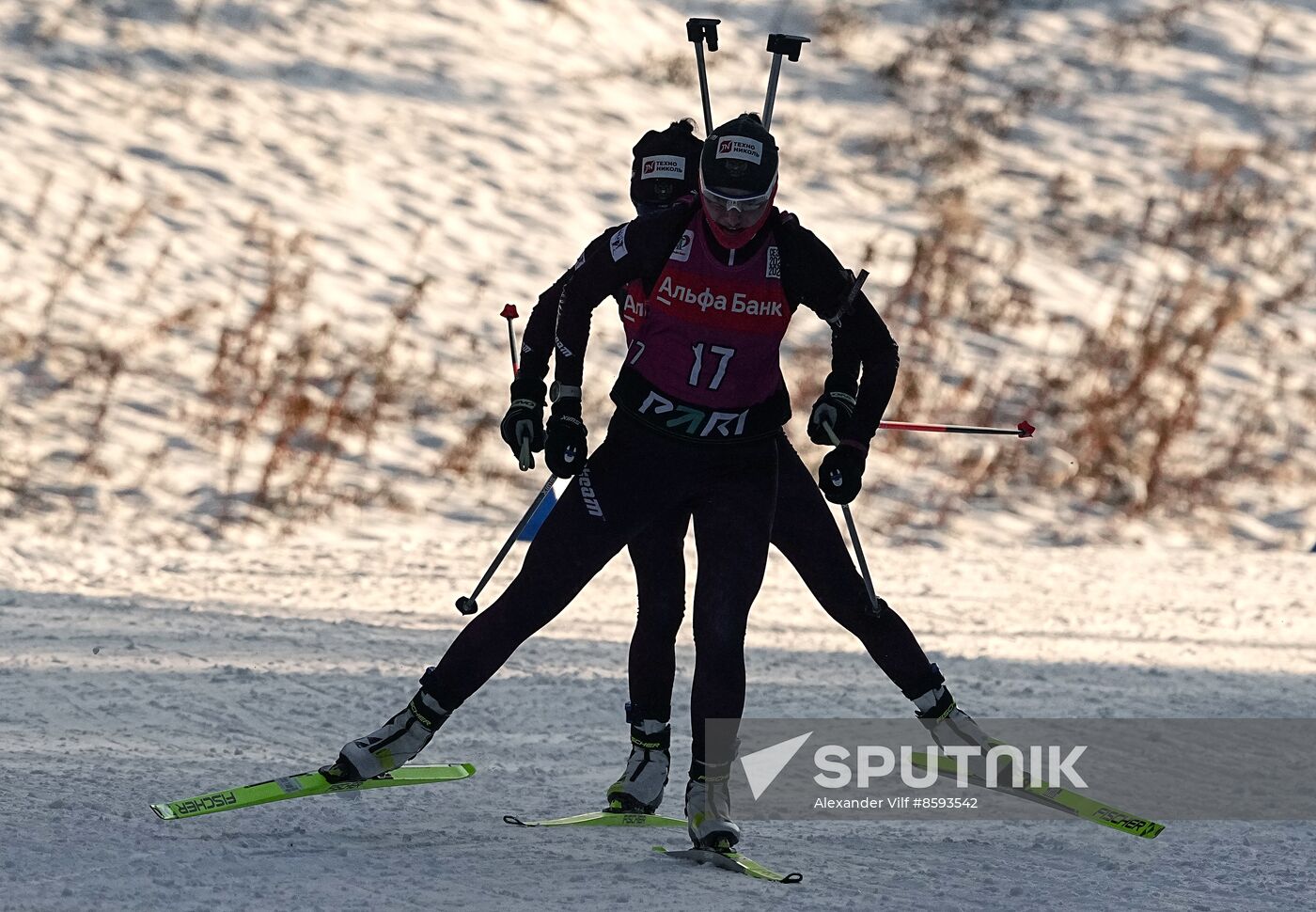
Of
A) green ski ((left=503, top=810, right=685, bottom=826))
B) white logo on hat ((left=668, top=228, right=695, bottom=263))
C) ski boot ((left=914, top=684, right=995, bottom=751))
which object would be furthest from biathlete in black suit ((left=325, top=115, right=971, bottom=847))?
ski boot ((left=914, top=684, right=995, bottom=751))

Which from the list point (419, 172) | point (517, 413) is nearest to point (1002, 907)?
point (517, 413)

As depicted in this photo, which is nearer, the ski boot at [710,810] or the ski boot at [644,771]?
the ski boot at [710,810]

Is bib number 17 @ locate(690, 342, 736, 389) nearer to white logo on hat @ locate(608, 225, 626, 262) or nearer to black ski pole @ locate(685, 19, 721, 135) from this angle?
white logo on hat @ locate(608, 225, 626, 262)

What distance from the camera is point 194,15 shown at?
13.9 metres

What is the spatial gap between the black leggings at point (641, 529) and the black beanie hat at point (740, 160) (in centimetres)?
70

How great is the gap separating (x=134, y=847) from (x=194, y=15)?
1154 centimetres

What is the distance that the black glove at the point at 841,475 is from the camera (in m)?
4.26

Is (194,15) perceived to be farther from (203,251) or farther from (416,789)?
(416,789)

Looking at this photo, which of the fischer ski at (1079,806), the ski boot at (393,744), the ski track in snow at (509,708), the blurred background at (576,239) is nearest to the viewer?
the ski track in snow at (509,708)

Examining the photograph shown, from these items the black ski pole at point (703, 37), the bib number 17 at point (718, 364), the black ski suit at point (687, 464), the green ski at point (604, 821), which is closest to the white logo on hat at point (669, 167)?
the black ski pole at point (703, 37)

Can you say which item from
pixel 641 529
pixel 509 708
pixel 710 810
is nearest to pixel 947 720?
pixel 710 810

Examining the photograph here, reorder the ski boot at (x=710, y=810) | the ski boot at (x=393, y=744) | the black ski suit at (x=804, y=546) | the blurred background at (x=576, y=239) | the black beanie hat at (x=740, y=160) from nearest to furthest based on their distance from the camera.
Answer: the black beanie hat at (x=740, y=160)
the ski boot at (x=710, y=810)
the ski boot at (x=393, y=744)
the black ski suit at (x=804, y=546)
the blurred background at (x=576, y=239)

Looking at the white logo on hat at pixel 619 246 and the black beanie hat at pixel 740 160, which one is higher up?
the black beanie hat at pixel 740 160

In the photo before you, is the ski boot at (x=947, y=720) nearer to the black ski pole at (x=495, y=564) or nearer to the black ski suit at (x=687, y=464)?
the black ski suit at (x=687, y=464)
